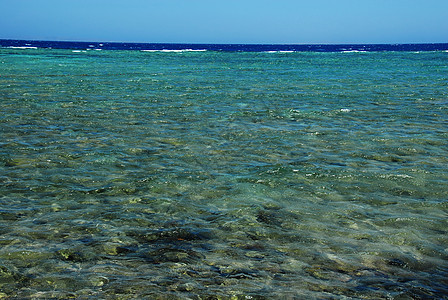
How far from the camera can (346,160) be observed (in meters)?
10.5

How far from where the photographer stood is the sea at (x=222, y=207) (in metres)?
5.25

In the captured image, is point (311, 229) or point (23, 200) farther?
point (23, 200)

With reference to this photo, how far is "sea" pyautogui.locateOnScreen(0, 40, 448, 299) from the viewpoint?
5.25 metres

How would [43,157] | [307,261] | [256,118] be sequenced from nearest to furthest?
1. [307,261]
2. [43,157]
3. [256,118]

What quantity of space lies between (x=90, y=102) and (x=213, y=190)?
13.0 meters

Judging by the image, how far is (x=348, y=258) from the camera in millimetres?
5852

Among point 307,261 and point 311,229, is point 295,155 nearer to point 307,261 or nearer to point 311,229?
point 311,229

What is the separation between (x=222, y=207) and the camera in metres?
7.69

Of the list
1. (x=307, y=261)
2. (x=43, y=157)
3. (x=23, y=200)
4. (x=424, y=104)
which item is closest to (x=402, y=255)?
(x=307, y=261)

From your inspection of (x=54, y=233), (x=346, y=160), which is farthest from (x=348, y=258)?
(x=346, y=160)

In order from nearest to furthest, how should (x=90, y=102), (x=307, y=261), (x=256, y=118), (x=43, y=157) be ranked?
1. (x=307, y=261)
2. (x=43, y=157)
3. (x=256, y=118)
4. (x=90, y=102)

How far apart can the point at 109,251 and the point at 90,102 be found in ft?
48.8

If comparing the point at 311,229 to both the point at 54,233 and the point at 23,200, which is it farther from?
the point at 23,200

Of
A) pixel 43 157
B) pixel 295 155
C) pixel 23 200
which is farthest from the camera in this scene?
pixel 295 155
